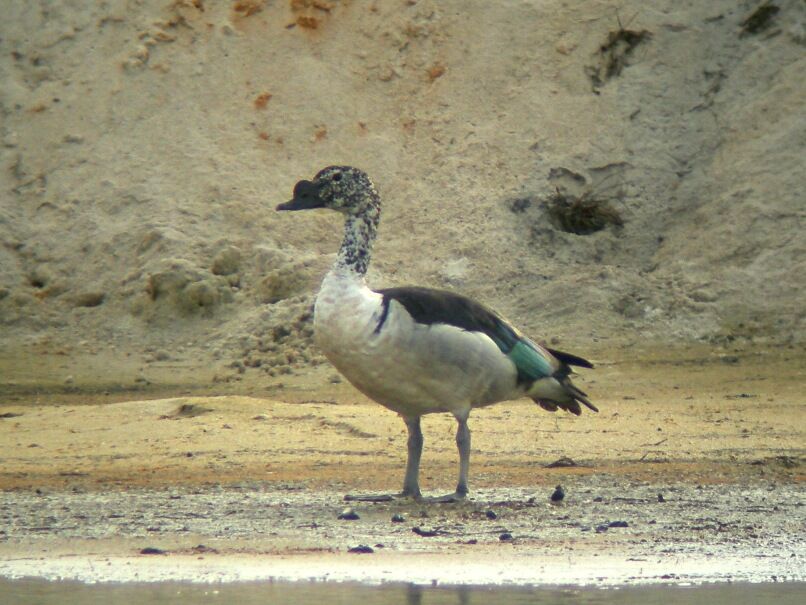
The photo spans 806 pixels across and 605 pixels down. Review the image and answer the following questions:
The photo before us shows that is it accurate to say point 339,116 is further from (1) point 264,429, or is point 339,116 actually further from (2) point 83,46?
(1) point 264,429

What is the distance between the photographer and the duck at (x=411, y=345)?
9484mm

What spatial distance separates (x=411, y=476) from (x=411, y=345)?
97 cm

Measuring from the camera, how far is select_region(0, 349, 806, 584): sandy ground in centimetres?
840

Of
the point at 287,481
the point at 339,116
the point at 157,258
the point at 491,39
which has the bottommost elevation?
the point at 287,481

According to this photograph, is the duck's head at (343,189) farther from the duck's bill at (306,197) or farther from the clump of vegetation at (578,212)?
the clump of vegetation at (578,212)

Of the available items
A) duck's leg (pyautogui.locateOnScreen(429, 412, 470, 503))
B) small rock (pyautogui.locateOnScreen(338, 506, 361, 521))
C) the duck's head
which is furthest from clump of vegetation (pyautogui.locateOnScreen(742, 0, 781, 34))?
small rock (pyautogui.locateOnScreen(338, 506, 361, 521))

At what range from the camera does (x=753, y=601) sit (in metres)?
7.74

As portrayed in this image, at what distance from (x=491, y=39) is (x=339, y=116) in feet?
7.05

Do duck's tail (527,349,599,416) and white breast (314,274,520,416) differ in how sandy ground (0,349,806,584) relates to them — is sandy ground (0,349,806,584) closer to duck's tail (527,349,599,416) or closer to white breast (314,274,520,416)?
duck's tail (527,349,599,416)

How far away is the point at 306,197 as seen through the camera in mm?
10375

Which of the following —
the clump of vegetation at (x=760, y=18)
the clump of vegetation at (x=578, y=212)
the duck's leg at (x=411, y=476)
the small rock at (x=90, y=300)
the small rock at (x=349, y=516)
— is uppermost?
the clump of vegetation at (x=760, y=18)

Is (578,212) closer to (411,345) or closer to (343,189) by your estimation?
(343,189)

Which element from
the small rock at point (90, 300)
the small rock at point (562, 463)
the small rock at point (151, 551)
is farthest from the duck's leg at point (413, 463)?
the small rock at point (90, 300)

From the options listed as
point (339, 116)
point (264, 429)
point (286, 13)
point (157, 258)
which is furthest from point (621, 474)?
point (286, 13)
